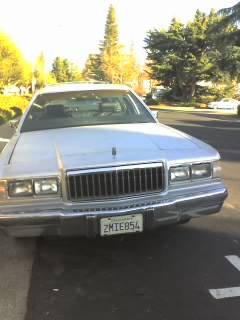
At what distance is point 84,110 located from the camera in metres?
6.64

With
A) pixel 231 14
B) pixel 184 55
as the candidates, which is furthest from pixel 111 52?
pixel 231 14

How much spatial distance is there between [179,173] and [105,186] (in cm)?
72

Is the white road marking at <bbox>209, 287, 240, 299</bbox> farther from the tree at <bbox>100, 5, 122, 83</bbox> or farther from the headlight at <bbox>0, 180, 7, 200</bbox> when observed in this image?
the tree at <bbox>100, 5, 122, 83</bbox>

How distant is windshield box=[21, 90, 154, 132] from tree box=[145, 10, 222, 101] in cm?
4628

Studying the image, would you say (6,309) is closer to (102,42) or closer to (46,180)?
(46,180)

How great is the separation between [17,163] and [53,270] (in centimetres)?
103

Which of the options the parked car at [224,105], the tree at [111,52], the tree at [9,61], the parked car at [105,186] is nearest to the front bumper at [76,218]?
the parked car at [105,186]

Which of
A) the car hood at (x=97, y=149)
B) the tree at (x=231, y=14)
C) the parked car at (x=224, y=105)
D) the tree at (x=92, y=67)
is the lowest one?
the parked car at (x=224, y=105)

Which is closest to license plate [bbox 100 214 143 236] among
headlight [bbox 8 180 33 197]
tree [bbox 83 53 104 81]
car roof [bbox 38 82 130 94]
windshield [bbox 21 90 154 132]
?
headlight [bbox 8 180 33 197]

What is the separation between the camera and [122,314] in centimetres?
385

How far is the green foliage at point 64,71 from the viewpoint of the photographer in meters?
106

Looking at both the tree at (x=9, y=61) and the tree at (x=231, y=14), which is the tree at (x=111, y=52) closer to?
the tree at (x=9, y=61)

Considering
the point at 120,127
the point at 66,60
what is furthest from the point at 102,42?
the point at 120,127

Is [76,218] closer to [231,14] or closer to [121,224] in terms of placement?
[121,224]
